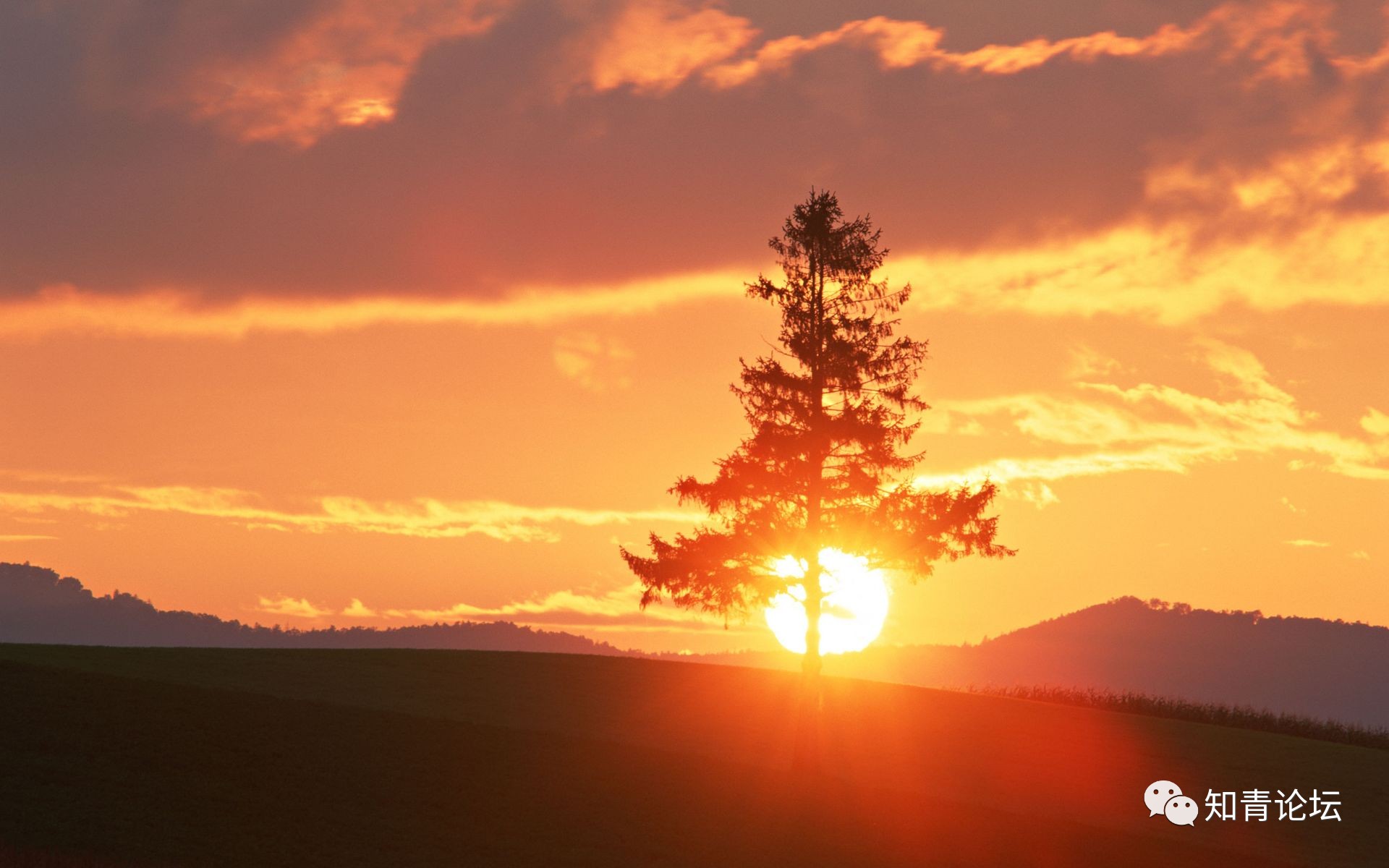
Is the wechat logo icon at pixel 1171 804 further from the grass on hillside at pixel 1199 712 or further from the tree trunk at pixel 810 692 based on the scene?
the grass on hillside at pixel 1199 712

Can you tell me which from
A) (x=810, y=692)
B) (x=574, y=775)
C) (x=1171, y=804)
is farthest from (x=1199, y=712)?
(x=574, y=775)

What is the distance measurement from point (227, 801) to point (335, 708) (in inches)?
297

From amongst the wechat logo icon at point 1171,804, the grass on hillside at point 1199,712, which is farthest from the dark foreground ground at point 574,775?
the grass on hillside at point 1199,712

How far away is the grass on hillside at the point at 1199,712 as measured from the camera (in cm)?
Answer: 4062

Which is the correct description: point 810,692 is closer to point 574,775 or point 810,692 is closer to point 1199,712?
point 574,775

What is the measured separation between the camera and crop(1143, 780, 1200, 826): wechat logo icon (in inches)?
1135

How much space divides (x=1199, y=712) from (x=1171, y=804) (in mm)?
14402

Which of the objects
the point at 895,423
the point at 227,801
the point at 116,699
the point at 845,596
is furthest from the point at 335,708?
the point at 895,423

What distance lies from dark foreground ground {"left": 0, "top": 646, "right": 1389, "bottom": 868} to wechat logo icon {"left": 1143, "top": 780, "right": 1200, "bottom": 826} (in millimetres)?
321

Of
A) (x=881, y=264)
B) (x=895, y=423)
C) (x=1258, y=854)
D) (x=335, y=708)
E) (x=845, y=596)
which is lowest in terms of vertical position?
(x=1258, y=854)

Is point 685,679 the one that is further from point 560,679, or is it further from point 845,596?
point 845,596

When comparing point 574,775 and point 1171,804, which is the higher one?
point 574,775

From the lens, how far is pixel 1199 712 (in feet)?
140

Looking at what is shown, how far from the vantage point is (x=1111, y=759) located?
33250 millimetres
